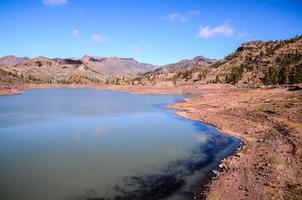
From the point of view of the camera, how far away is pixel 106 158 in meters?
33.0

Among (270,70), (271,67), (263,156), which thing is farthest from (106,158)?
(271,67)

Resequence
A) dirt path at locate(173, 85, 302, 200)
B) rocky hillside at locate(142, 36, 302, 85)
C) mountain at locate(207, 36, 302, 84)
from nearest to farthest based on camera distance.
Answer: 1. dirt path at locate(173, 85, 302, 200)
2. rocky hillside at locate(142, 36, 302, 85)
3. mountain at locate(207, 36, 302, 84)

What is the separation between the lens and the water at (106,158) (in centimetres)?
2434

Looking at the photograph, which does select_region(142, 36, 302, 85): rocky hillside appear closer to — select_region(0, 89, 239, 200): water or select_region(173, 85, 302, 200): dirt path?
select_region(173, 85, 302, 200): dirt path

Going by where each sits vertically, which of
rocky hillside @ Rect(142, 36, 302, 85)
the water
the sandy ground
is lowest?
the water

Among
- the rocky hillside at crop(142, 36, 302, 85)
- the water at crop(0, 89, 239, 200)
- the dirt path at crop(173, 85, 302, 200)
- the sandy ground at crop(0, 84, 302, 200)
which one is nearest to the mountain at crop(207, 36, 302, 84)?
the rocky hillside at crop(142, 36, 302, 85)

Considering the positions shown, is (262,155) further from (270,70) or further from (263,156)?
(270,70)

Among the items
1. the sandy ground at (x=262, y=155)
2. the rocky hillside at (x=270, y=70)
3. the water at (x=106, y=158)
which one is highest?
the rocky hillside at (x=270, y=70)

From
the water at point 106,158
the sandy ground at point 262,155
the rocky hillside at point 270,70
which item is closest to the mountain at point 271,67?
the rocky hillside at point 270,70

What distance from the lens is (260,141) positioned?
1501 inches

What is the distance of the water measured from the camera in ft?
79.9

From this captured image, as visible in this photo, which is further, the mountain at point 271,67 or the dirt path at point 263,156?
the mountain at point 271,67

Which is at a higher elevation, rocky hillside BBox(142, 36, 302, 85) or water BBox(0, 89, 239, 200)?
rocky hillside BBox(142, 36, 302, 85)

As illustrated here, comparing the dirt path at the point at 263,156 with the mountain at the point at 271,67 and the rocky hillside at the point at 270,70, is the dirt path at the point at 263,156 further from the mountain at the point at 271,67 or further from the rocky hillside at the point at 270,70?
the mountain at the point at 271,67
